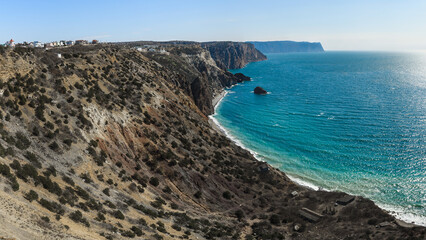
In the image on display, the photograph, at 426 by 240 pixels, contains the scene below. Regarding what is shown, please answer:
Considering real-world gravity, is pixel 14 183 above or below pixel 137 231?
above

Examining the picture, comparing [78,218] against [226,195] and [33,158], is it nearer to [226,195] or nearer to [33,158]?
[33,158]

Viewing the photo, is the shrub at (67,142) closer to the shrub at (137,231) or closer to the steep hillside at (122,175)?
the steep hillside at (122,175)

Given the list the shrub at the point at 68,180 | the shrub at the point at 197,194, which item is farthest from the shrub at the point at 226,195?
the shrub at the point at 68,180

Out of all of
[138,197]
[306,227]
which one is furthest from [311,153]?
[138,197]

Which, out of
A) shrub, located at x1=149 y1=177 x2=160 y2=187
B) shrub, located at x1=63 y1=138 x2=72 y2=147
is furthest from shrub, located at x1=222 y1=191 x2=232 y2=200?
shrub, located at x1=63 y1=138 x2=72 y2=147

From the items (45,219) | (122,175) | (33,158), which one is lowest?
(122,175)

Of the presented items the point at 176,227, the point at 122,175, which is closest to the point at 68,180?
the point at 122,175

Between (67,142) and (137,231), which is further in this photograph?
(67,142)
